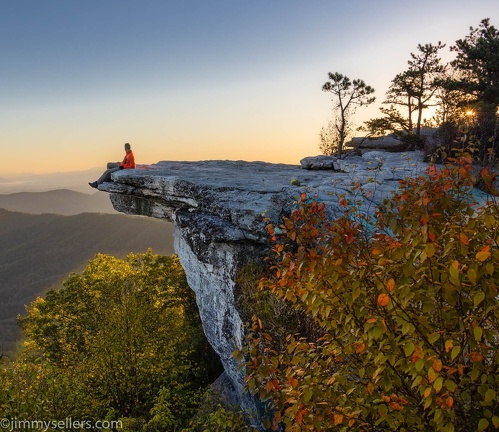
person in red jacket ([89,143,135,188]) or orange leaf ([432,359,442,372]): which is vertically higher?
person in red jacket ([89,143,135,188])

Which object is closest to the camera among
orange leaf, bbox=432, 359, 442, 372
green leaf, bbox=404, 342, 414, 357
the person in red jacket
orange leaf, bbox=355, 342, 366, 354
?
orange leaf, bbox=432, 359, 442, 372

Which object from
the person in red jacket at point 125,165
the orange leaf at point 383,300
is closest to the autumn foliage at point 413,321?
the orange leaf at point 383,300

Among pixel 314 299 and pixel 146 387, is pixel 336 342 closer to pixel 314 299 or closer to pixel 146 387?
pixel 314 299

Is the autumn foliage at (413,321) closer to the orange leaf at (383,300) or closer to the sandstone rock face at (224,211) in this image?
the orange leaf at (383,300)

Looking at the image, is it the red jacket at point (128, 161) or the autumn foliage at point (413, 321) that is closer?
the autumn foliage at point (413, 321)

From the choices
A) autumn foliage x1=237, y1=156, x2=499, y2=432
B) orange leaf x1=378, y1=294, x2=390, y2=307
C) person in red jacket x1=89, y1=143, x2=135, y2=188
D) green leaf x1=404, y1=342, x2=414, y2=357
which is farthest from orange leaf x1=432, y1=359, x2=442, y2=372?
person in red jacket x1=89, y1=143, x2=135, y2=188

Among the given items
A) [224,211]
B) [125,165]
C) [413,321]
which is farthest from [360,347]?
[125,165]

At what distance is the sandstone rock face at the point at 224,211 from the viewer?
16.2 m

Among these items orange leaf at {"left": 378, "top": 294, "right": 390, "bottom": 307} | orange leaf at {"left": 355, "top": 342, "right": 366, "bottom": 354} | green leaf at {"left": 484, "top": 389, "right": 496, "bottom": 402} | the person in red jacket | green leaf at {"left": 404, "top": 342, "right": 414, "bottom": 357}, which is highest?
the person in red jacket

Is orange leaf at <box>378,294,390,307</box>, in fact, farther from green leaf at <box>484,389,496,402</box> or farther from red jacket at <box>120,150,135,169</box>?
red jacket at <box>120,150,135,169</box>

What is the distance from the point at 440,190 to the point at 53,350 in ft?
105

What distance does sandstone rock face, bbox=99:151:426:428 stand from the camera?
16.2 metres

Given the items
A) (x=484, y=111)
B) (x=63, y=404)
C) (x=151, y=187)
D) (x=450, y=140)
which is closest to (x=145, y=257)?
(x=151, y=187)

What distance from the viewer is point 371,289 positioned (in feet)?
16.9
